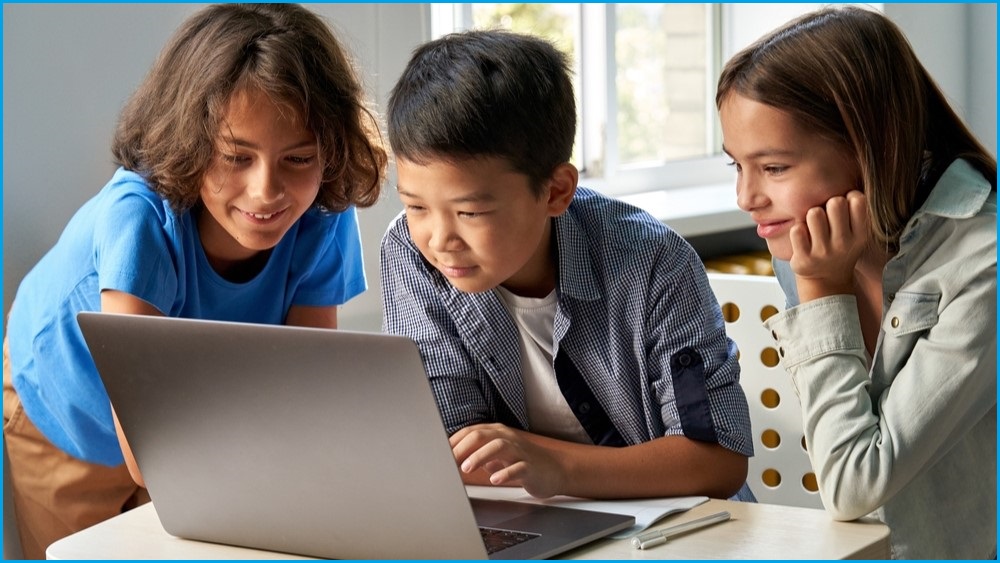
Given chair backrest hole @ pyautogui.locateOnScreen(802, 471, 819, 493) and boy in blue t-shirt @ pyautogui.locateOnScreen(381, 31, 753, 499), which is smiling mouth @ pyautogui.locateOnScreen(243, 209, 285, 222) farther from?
chair backrest hole @ pyautogui.locateOnScreen(802, 471, 819, 493)

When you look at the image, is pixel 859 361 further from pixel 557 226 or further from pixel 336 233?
pixel 336 233

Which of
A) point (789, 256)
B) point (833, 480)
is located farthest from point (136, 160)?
point (833, 480)

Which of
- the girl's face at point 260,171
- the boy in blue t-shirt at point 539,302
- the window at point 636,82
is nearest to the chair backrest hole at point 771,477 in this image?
the boy in blue t-shirt at point 539,302

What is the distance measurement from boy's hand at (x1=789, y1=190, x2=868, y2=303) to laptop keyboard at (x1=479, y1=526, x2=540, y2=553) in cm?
36

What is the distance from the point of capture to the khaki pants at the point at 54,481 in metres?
1.62

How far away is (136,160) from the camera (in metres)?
1.46

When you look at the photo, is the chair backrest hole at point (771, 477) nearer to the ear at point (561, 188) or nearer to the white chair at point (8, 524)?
the ear at point (561, 188)

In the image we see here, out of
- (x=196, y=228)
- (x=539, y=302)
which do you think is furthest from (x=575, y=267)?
(x=196, y=228)

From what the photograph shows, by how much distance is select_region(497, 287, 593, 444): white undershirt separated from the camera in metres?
1.26

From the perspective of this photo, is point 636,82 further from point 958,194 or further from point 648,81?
point 958,194

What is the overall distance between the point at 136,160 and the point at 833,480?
2.93ft

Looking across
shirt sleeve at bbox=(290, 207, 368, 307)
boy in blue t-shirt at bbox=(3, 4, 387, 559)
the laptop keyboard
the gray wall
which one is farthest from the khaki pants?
the laptop keyboard

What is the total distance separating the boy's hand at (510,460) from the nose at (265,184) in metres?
0.38

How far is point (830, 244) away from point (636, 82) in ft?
5.85
